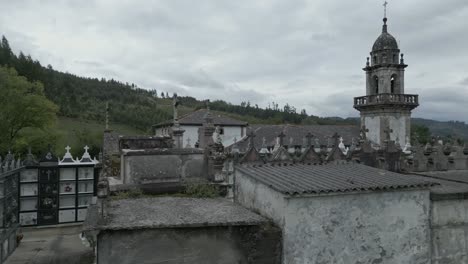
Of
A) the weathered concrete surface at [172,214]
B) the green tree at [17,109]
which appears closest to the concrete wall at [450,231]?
the weathered concrete surface at [172,214]

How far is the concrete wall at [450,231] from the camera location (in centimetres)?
750

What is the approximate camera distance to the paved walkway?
13.8 meters

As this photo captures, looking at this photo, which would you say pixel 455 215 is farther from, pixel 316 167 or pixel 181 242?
pixel 181 242

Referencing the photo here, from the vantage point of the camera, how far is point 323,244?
6.60 metres

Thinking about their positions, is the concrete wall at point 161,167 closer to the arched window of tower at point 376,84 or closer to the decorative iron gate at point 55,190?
the decorative iron gate at point 55,190

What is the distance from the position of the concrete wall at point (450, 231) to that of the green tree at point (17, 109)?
97.1 feet

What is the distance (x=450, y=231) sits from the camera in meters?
7.63

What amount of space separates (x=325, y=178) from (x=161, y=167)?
5.22 m

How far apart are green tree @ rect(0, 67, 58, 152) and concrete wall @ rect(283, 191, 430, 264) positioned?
2838cm

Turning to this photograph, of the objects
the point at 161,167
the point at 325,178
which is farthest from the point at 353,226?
the point at 161,167

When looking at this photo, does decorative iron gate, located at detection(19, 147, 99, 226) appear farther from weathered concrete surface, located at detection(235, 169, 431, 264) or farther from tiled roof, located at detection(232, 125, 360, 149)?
tiled roof, located at detection(232, 125, 360, 149)

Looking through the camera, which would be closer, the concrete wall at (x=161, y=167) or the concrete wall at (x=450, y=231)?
the concrete wall at (x=450, y=231)

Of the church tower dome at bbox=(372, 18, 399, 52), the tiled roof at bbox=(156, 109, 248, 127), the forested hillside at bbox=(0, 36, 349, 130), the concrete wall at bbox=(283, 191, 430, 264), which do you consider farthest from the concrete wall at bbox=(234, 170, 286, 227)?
the forested hillside at bbox=(0, 36, 349, 130)

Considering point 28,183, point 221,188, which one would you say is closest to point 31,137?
point 28,183
